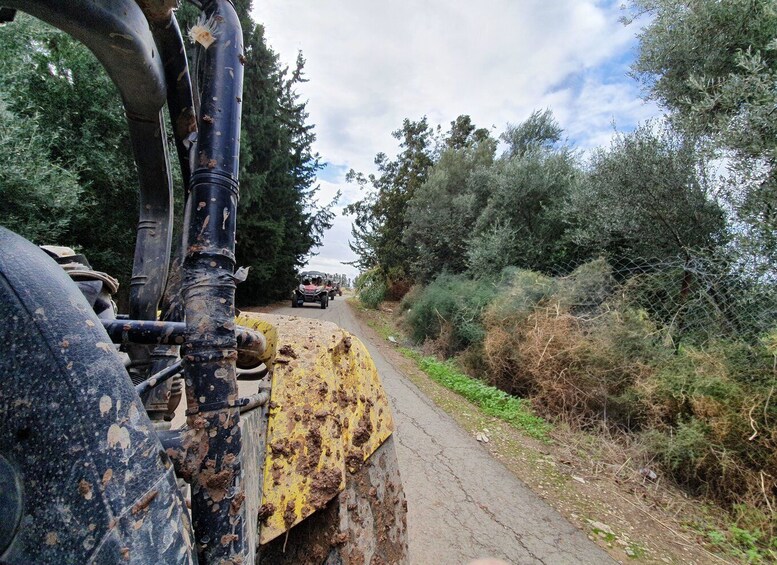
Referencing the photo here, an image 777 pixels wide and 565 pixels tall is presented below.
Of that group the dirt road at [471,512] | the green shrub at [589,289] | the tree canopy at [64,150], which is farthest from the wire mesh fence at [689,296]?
the tree canopy at [64,150]

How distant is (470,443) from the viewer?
499 centimetres

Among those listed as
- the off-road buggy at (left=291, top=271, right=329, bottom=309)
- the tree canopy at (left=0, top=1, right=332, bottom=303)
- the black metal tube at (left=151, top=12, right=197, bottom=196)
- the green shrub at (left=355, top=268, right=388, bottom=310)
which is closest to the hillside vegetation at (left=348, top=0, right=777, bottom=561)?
the black metal tube at (left=151, top=12, right=197, bottom=196)

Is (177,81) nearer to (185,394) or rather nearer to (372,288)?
(185,394)

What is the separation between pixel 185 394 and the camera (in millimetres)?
898

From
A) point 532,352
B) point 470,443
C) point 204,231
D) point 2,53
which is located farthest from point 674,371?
point 2,53

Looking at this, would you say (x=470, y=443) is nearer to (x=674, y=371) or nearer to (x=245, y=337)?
(x=674, y=371)

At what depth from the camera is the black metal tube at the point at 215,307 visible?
77 centimetres

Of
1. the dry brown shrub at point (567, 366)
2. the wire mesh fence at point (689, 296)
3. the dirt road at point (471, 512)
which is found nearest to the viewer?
the dirt road at point (471, 512)

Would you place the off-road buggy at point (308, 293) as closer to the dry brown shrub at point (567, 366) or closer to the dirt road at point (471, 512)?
the dry brown shrub at point (567, 366)

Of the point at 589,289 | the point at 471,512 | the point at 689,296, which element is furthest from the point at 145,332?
the point at 589,289

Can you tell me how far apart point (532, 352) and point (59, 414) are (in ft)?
21.5

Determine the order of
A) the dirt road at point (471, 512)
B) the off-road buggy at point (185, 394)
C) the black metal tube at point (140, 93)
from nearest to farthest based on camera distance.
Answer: the off-road buggy at point (185, 394) → the black metal tube at point (140, 93) → the dirt road at point (471, 512)

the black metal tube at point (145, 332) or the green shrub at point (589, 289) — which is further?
the green shrub at point (589, 289)

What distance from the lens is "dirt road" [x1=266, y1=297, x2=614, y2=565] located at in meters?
3.00
